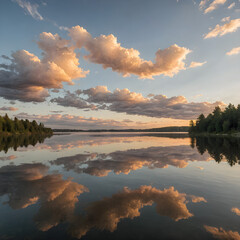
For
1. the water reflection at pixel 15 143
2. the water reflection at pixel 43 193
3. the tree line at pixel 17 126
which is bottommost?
the water reflection at pixel 15 143

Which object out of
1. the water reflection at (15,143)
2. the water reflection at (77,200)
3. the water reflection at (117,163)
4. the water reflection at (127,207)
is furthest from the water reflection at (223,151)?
the water reflection at (15,143)

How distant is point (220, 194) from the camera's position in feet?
33.6

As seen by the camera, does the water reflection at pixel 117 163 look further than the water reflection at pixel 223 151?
No

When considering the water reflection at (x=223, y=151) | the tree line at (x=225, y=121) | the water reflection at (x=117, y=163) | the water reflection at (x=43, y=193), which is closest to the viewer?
the water reflection at (x=43, y=193)

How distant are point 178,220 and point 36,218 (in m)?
6.19

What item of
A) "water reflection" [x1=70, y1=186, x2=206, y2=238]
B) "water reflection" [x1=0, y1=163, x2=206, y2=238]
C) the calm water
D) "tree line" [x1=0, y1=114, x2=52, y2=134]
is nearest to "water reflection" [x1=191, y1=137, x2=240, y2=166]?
the calm water

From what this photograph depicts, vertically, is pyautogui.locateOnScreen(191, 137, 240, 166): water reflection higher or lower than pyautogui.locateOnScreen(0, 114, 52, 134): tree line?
lower

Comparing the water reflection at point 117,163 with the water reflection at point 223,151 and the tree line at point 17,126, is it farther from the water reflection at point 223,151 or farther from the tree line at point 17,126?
the tree line at point 17,126

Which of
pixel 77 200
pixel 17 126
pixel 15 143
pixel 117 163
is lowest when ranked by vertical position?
pixel 15 143

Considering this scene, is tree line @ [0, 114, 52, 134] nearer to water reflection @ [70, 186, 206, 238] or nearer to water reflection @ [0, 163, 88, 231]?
water reflection @ [0, 163, 88, 231]

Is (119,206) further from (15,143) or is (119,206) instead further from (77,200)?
(15,143)

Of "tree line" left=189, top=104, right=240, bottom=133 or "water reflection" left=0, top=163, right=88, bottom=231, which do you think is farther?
"tree line" left=189, top=104, right=240, bottom=133

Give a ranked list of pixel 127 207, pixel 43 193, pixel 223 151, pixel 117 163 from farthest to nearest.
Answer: pixel 223 151, pixel 117 163, pixel 43 193, pixel 127 207

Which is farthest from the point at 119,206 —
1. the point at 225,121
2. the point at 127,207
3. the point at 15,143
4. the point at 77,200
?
the point at 225,121
